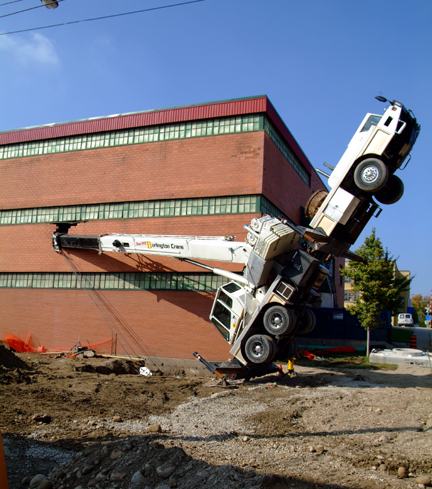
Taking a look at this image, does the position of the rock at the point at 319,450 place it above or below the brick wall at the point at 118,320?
below

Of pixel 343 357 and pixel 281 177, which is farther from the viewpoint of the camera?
pixel 343 357

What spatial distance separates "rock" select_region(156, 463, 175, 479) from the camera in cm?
608

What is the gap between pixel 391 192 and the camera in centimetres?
1414

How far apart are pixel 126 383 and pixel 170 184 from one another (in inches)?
376

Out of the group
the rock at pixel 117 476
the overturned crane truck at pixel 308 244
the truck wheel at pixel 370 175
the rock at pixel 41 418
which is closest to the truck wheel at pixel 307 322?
the overturned crane truck at pixel 308 244

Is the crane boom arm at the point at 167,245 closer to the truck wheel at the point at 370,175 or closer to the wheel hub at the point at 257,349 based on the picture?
the wheel hub at the point at 257,349

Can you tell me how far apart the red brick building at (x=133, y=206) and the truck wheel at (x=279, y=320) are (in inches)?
227

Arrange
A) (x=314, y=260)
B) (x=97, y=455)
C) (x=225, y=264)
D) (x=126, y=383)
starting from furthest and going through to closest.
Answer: (x=225, y=264), (x=126, y=383), (x=314, y=260), (x=97, y=455)

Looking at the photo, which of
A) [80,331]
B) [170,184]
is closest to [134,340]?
[80,331]

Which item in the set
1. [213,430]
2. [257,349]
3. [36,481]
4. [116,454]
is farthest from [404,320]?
[36,481]

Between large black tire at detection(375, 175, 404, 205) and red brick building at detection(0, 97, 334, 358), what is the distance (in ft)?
21.0

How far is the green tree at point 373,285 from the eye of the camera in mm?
23844

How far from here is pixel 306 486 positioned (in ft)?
18.4

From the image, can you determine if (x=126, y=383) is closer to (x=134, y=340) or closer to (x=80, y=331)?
(x=134, y=340)
